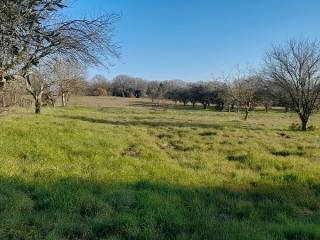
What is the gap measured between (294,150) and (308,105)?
51.2 ft

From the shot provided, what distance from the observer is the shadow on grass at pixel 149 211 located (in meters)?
6.32

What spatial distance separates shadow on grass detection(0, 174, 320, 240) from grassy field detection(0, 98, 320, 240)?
0.02 m

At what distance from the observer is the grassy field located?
21.4 feet

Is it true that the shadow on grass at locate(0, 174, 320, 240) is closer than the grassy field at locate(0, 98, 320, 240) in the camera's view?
Yes

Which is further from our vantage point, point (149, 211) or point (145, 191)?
point (145, 191)

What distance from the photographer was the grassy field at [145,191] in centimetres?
653

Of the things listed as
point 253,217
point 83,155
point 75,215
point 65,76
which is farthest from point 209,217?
point 65,76

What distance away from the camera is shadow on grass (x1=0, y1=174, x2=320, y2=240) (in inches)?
249

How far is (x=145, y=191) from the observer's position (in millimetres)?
9000

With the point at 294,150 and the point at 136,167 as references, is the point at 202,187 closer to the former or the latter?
the point at 136,167

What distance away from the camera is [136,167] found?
1211cm

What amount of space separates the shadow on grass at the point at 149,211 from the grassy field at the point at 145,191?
0.07ft

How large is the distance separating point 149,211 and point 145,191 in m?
1.53

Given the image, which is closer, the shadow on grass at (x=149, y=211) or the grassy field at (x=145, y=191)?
the shadow on grass at (x=149, y=211)
